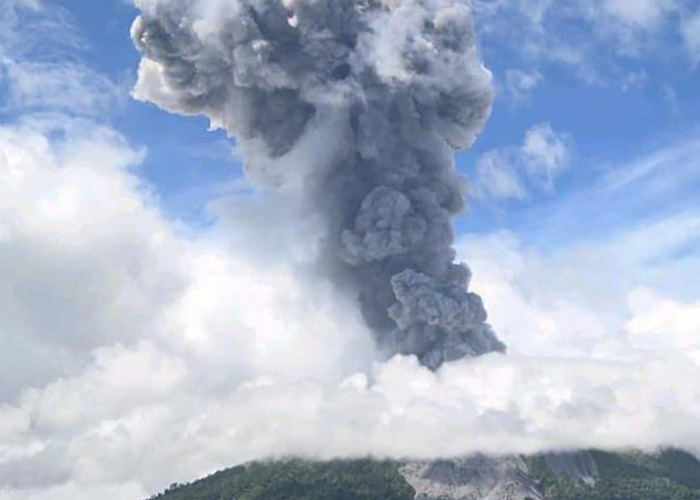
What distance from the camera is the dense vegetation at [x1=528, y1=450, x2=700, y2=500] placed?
130 metres

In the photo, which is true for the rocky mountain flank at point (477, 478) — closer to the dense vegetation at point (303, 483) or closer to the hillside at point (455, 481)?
the hillside at point (455, 481)

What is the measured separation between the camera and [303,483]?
13688 cm

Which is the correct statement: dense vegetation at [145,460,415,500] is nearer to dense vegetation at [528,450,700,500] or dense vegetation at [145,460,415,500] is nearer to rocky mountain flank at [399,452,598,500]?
rocky mountain flank at [399,452,598,500]

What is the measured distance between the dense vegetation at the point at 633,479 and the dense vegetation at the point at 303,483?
76.3 ft

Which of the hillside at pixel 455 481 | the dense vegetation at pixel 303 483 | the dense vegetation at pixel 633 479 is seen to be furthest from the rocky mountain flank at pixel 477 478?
the dense vegetation at pixel 303 483

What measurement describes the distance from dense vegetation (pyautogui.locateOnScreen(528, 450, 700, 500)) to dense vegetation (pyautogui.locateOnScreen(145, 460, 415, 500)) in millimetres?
23270

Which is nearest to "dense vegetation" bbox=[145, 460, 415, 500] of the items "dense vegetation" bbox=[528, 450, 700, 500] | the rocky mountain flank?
the rocky mountain flank

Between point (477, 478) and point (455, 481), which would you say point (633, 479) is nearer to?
point (477, 478)

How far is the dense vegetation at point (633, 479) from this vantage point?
13012cm

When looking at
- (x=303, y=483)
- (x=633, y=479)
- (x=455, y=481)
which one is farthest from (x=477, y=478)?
(x=633, y=479)

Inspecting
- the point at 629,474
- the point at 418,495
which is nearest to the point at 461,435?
the point at 418,495

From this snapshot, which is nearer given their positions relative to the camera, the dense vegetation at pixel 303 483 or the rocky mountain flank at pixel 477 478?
the rocky mountain flank at pixel 477 478

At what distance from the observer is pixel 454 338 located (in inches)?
4077

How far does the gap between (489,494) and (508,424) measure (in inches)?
1224
